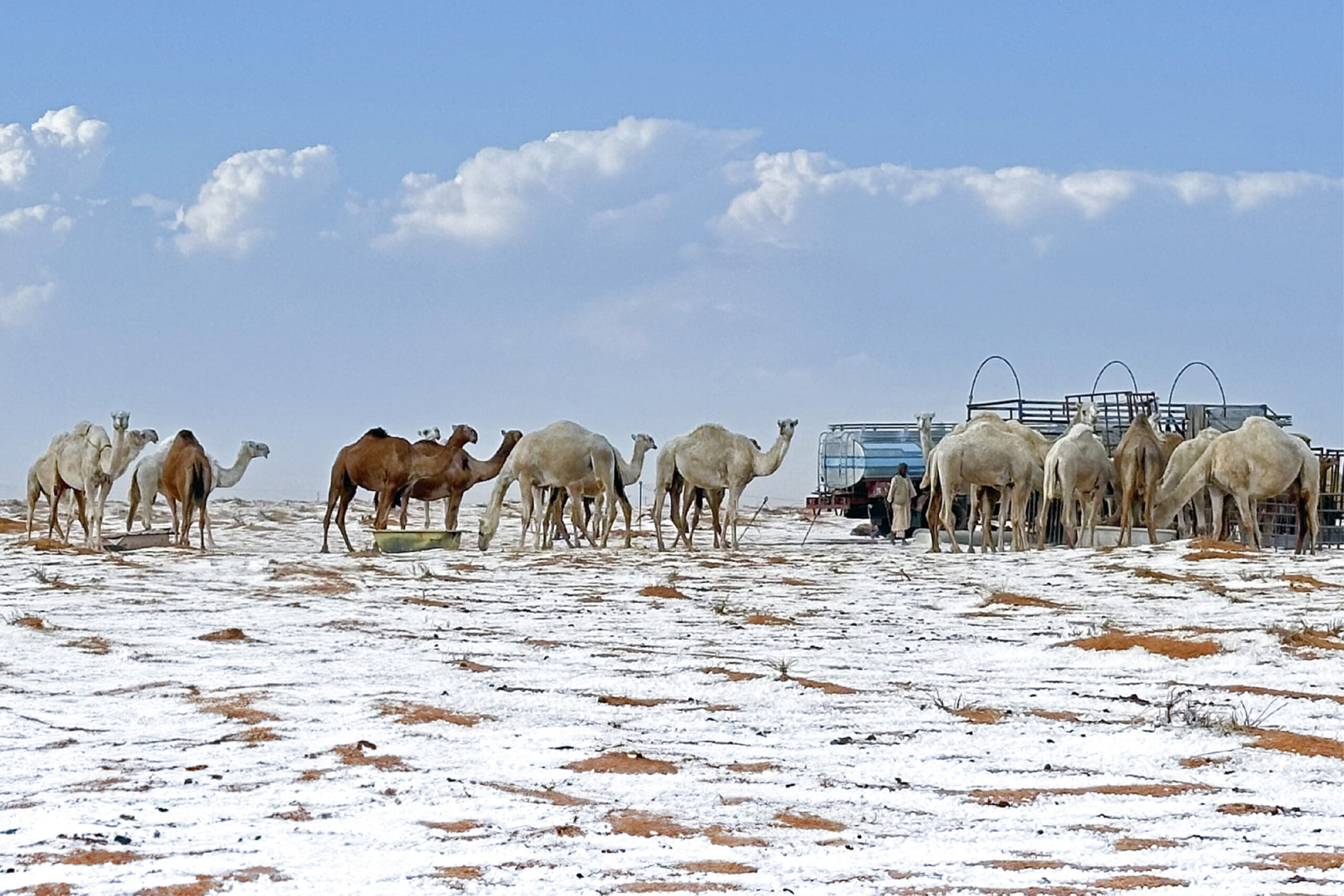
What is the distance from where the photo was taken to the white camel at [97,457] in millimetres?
24531

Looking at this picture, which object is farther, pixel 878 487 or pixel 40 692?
pixel 878 487

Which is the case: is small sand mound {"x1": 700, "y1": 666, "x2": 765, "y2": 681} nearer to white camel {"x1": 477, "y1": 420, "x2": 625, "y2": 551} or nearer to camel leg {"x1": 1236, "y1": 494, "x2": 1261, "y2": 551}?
camel leg {"x1": 1236, "y1": 494, "x2": 1261, "y2": 551}

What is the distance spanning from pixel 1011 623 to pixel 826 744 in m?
4.82

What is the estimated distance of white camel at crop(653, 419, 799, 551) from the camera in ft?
82.0

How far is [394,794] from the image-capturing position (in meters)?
5.35

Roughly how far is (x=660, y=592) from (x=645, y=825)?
8.61 metres

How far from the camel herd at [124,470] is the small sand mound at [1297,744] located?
19.1 m

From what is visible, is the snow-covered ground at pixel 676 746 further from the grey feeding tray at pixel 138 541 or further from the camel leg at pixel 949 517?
the grey feeding tray at pixel 138 541

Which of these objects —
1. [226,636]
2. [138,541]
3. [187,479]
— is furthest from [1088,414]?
[226,636]

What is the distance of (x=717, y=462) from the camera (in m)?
25.0

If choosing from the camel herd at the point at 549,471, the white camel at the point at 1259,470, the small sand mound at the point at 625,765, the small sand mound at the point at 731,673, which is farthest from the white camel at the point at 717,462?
the small sand mound at the point at 625,765

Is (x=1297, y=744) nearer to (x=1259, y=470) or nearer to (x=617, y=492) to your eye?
(x=1259, y=470)

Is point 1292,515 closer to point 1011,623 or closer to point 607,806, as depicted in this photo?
point 1011,623

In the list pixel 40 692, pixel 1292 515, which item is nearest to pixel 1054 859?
pixel 40 692
